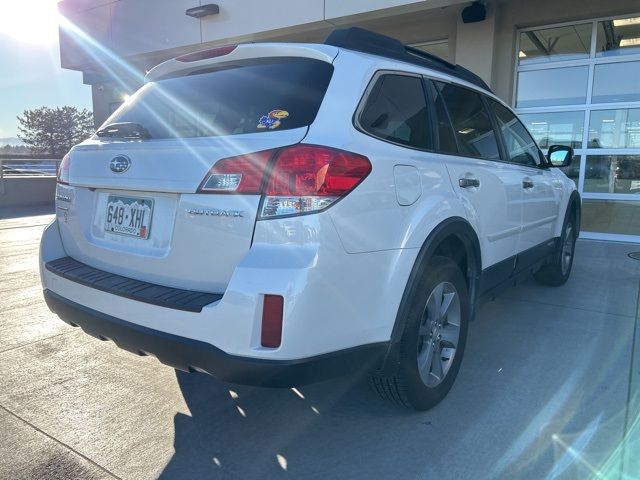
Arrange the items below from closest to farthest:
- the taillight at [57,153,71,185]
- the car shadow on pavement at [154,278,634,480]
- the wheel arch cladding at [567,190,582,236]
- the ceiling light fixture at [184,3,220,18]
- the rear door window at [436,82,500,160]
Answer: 1. the car shadow on pavement at [154,278,634,480]
2. the taillight at [57,153,71,185]
3. the rear door window at [436,82,500,160]
4. the wheel arch cladding at [567,190,582,236]
5. the ceiling light fixture at [184,3,220,18]

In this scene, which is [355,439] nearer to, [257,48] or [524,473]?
[524,473]


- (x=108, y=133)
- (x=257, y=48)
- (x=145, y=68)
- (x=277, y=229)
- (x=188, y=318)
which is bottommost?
(x=188, y=318)

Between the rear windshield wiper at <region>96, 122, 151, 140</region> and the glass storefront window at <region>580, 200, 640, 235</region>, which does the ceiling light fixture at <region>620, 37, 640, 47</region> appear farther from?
the rear windshield wiper at <region>96, 122, 151, 140</region>

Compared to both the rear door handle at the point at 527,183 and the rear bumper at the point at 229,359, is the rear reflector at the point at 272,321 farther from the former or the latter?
the rear door handle at the point at 527,183

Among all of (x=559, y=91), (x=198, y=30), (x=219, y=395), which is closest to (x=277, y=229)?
(x=219, y=395)

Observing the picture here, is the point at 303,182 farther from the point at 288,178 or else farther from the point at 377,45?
the point at 377,45

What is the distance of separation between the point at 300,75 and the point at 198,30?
10.3 m

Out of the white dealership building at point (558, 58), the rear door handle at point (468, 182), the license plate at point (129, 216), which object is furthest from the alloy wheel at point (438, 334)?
the white dealership building at point (558, 58)

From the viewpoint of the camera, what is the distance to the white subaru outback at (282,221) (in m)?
2.03

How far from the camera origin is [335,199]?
210 centimetres

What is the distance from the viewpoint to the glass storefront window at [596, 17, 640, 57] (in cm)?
802

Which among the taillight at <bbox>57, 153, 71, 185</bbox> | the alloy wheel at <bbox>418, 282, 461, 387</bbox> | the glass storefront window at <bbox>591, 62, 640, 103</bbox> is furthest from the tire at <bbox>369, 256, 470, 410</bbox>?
the glass storefront window at <bbox>591, 62, 640, 103</bbox>

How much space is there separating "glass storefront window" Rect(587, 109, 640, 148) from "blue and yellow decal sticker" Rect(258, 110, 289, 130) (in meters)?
7.94

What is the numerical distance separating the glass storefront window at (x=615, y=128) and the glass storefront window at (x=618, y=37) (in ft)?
3.05
